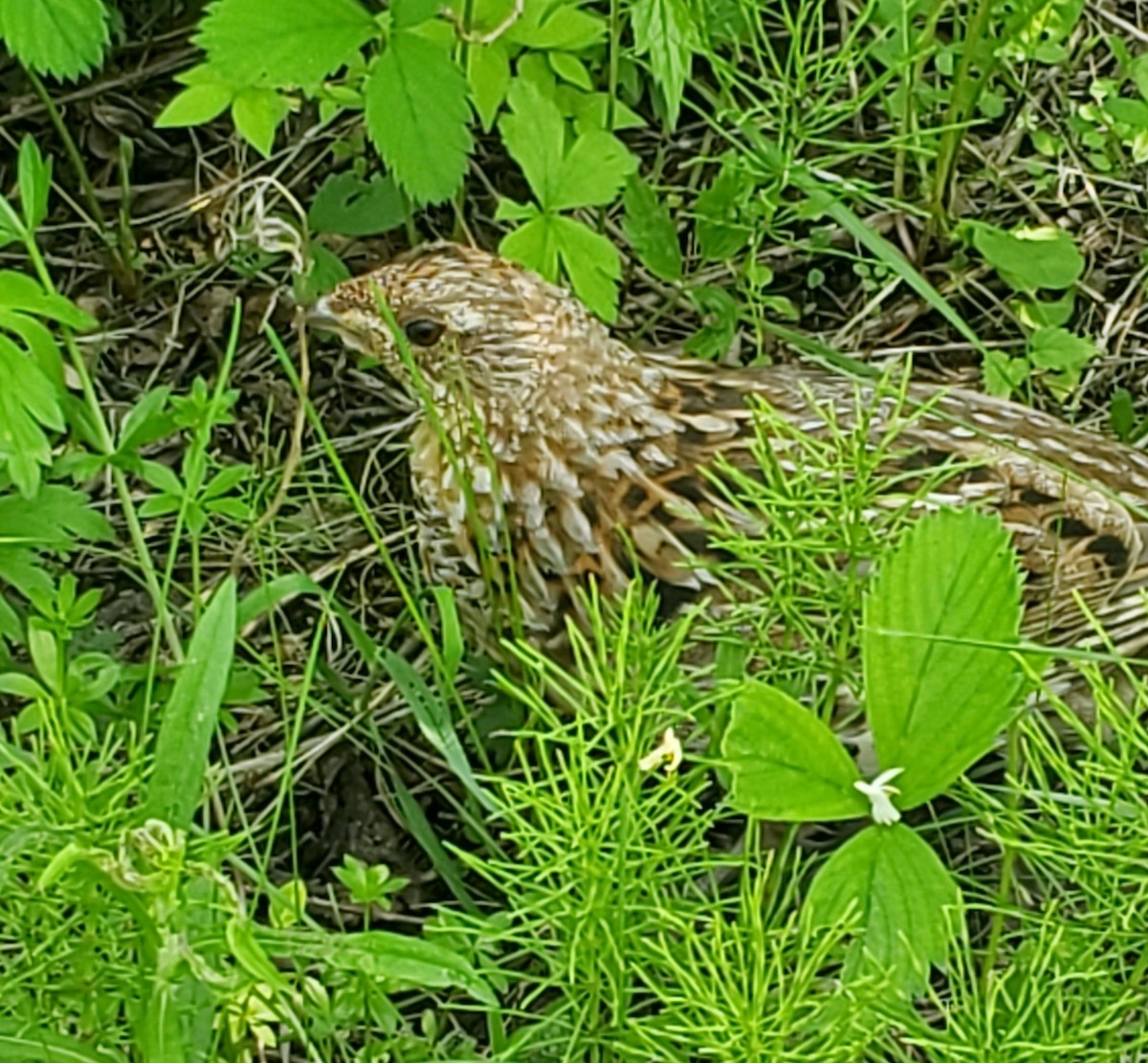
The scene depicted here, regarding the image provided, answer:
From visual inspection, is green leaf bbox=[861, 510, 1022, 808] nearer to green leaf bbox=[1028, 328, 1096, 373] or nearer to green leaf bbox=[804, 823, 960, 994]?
green leaf bbox=[804, 823, 960, 994]

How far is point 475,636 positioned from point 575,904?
2.73 feet

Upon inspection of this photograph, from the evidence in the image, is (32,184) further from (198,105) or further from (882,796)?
A: (882,796)

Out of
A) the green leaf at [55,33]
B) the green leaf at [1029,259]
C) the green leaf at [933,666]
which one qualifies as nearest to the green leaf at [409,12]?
the green leaf at [55,33]

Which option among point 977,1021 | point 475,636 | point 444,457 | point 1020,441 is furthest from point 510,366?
point 977,1021

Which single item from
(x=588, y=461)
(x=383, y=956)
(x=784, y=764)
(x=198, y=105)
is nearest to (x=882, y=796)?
(x=784, y=764)

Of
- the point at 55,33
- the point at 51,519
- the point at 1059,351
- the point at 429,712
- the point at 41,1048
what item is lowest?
the point at 1059,351

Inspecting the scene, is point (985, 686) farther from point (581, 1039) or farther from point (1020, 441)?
point (1020, 441)

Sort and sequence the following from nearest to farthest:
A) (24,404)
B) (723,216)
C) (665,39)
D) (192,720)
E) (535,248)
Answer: (192,720) → (24,404) → (665,39) → (535,248) → (723,216)

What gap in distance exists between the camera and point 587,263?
8.57 ft

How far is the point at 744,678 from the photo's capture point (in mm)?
1861

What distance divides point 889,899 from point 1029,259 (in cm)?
156

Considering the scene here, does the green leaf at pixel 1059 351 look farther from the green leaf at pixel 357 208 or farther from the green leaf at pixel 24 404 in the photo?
the green leaf at pixel 24 404

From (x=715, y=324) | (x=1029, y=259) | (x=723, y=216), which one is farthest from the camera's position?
(x=1029, y=259)

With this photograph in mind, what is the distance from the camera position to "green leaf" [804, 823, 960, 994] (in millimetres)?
1743
